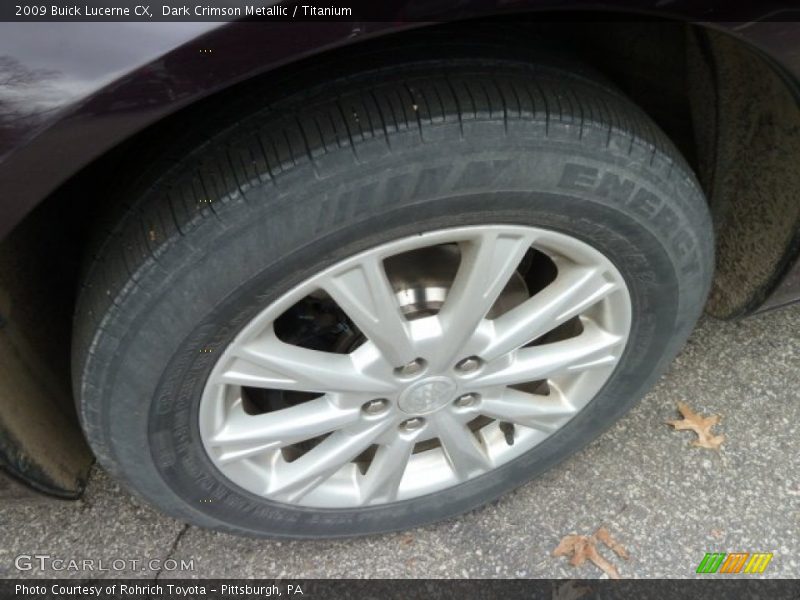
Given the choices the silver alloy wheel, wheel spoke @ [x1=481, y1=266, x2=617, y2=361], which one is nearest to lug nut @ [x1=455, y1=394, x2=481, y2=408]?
the silver alloy wheel

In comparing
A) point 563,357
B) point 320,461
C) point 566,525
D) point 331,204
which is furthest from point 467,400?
point 331,204

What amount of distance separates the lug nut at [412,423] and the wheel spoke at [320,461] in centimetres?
5

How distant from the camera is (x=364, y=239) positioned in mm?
1287

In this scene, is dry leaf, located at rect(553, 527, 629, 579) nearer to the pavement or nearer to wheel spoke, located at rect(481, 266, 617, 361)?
the pavement

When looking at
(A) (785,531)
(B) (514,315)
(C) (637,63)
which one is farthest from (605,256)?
(A) (785,531)

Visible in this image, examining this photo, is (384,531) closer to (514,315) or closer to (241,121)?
(514,315)

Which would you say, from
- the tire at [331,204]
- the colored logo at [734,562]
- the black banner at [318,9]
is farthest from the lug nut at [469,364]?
the colored logo at [734,562]

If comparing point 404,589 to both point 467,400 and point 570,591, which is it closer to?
point 570,591

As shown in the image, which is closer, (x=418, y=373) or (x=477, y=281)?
(x=477, y=281)

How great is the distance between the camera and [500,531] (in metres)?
2.01

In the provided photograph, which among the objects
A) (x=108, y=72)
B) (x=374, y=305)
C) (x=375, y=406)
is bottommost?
(x=375, y=406)

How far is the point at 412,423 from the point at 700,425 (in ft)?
3.18

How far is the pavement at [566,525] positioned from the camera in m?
1.93

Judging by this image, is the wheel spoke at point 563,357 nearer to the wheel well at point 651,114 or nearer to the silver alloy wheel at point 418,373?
the silver alloy wheel at point 418,373
